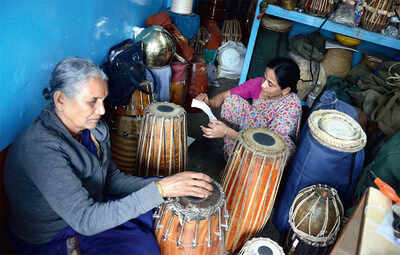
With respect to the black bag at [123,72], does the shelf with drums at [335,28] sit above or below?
above

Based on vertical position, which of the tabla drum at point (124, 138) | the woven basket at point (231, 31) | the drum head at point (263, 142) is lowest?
the tabla drum at point (124, 138)

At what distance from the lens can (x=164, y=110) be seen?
7.10ft

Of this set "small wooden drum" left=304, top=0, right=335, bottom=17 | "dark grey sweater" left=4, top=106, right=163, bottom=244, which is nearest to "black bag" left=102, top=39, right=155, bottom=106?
"dark grey sweater" left=4, top=106, right=163, bottom=244

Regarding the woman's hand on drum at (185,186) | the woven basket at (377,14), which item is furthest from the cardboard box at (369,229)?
the woven basket at (377,14)

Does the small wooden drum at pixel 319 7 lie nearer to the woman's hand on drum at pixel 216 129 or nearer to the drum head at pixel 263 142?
the woman's hand on drum at pixel 216 129

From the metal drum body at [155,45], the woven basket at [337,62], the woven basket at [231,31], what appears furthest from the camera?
the woven basket at [231,31]

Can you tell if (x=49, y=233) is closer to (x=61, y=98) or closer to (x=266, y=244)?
(x=61, y=98)

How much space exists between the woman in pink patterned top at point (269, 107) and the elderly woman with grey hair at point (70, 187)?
1.05 meters

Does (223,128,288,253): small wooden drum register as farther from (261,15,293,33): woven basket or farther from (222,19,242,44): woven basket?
(222,19,242,44): woven basket

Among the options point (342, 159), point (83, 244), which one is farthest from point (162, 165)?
point (342, 159)

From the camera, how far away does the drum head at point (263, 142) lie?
1894 mm

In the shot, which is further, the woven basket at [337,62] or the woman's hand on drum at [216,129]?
the woven basket at [337,62]

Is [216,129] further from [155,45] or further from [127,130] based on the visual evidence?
[155,45]

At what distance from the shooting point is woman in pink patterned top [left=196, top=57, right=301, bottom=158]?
2.51 m
